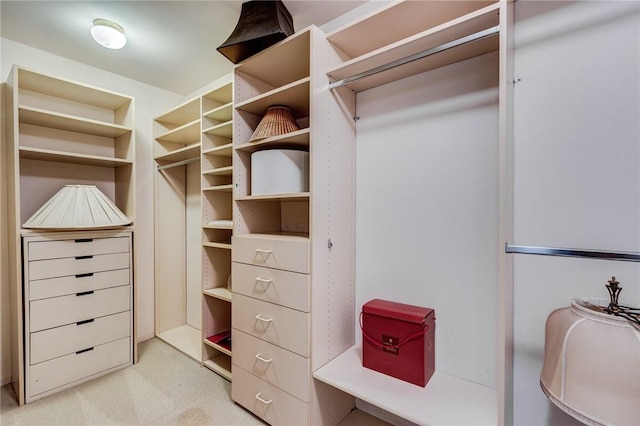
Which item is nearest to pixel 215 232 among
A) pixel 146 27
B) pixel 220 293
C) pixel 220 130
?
pixel 220 293

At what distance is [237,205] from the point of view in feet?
6.21

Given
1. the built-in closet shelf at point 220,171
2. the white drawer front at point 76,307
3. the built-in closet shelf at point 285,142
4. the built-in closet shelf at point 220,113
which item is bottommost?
the white drawer front at point 76,307

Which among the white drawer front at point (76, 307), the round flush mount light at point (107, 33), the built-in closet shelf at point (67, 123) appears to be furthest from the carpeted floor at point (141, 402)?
the round flush mount light at point (107, 33)

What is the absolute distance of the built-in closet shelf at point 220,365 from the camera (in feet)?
7.20

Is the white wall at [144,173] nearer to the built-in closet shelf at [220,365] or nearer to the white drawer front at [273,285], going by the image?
the built-in closet shelf at [220,365]

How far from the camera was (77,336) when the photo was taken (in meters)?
2.12

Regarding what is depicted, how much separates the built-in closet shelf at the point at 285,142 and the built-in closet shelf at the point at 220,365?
5.50ft

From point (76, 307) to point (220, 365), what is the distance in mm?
1141

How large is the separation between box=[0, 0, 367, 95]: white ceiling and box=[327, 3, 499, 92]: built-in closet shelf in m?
0.55

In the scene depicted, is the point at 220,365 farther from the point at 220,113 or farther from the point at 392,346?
the point at 220,113

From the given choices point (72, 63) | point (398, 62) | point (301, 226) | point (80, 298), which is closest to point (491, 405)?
point (301, 226)

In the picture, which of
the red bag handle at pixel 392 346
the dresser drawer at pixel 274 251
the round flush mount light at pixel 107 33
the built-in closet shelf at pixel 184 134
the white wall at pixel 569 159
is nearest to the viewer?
the white wall at pixel 569 159

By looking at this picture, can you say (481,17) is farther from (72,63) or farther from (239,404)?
(72,63)

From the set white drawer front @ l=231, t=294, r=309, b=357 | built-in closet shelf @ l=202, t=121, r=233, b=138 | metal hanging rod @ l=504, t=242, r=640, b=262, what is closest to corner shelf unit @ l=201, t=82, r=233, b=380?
built-in closet shelf @ l=202, t=121, r=233, b=138
